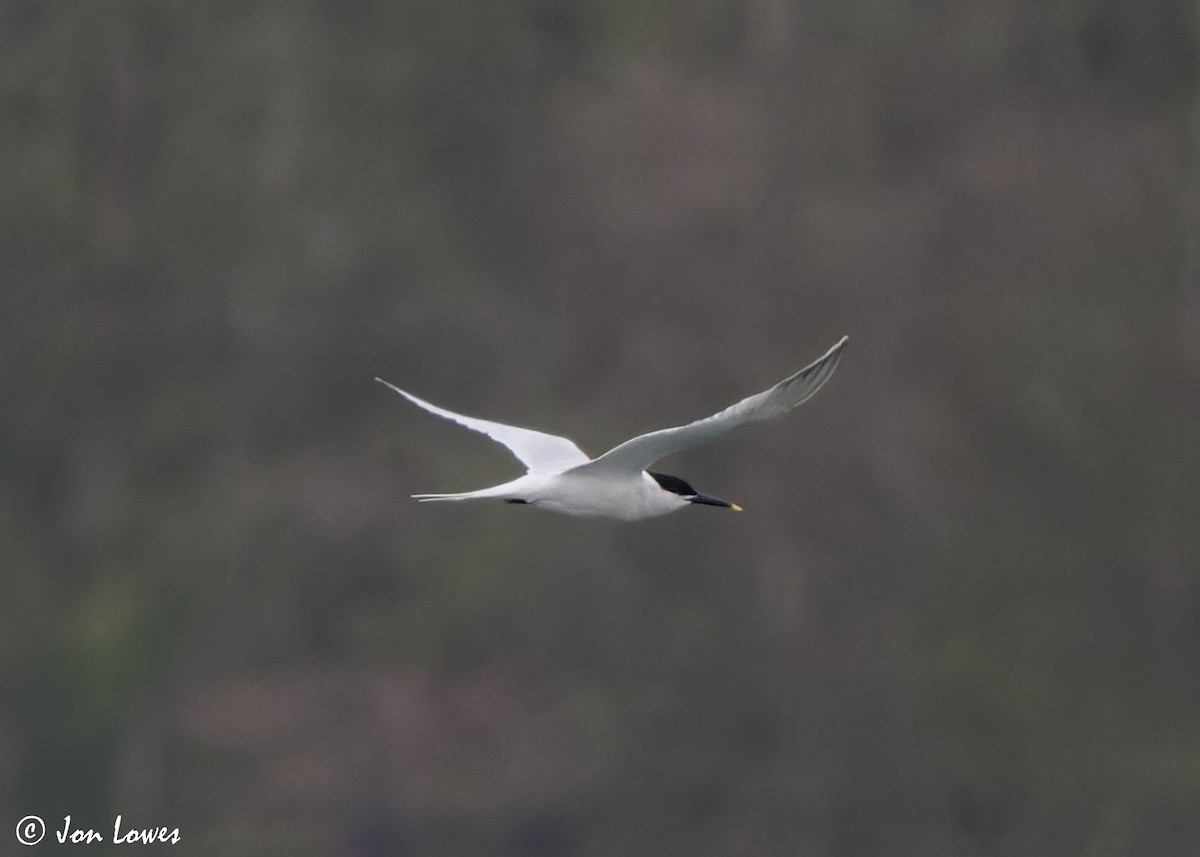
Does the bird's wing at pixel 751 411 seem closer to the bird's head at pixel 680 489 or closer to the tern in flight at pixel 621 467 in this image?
the tern in flight at pixel 621 467

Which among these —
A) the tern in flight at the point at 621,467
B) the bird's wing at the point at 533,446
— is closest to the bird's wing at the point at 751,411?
the tern in flight at the point at 621,467

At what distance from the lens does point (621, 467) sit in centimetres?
796

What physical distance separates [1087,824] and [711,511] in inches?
199

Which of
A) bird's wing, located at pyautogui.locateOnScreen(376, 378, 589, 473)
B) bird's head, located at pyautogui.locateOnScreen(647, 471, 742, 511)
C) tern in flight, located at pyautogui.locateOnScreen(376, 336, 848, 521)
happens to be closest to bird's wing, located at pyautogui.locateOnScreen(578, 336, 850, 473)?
tern in flight, located at pyautogui.locateOnScreen(376, 336, 848, 521)

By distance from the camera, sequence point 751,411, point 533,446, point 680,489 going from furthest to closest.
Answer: point 533,446 < point 680,489 < point 751,411

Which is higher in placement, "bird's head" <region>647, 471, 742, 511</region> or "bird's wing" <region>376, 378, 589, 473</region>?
"bird's head" <region>647, 471, 742, 511</region>

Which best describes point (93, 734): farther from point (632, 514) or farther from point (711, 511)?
point (632, 514)

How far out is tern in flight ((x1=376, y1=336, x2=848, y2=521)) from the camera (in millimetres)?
6949

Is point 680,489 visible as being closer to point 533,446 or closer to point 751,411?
point 533,446

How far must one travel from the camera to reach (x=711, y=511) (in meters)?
19.2

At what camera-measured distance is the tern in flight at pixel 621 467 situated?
6949 mm

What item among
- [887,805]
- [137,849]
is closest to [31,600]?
[137,849]

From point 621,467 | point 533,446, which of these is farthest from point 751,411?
point 533,446

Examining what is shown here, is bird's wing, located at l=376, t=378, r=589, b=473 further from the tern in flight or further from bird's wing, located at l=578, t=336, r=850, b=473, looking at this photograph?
bird's wing, located at l=578, t=336, r=850, b=473
